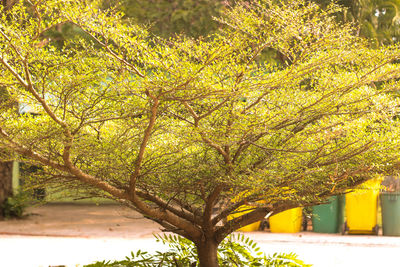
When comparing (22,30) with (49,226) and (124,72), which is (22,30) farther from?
(49,226)

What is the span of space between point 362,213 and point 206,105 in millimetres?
7510

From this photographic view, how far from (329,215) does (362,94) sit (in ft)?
23.6

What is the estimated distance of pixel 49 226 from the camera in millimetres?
12000

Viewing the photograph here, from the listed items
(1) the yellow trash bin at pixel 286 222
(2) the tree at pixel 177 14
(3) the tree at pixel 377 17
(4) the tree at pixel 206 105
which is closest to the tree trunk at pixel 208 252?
(4) the tree at pixel 206 105

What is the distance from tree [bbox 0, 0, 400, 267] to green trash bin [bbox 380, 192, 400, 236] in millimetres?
5844

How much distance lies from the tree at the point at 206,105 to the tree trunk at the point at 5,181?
315 inches

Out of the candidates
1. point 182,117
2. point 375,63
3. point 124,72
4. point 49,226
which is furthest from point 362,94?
point 49,226

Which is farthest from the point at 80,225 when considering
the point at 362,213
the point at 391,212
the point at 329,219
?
the point at 391,212

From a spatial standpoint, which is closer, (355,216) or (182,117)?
(182,117)

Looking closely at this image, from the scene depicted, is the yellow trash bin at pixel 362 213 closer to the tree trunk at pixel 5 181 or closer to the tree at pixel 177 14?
the tree at pixel 177 14

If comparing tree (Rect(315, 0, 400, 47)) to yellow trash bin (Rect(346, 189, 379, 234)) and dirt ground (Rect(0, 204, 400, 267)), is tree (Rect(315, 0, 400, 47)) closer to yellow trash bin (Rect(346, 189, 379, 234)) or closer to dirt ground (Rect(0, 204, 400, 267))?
yellow trash bin (Rect(346, 189, 379, 234))

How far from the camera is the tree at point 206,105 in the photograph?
3.10 metres

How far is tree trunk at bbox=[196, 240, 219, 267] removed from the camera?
523cm

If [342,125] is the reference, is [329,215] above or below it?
above
